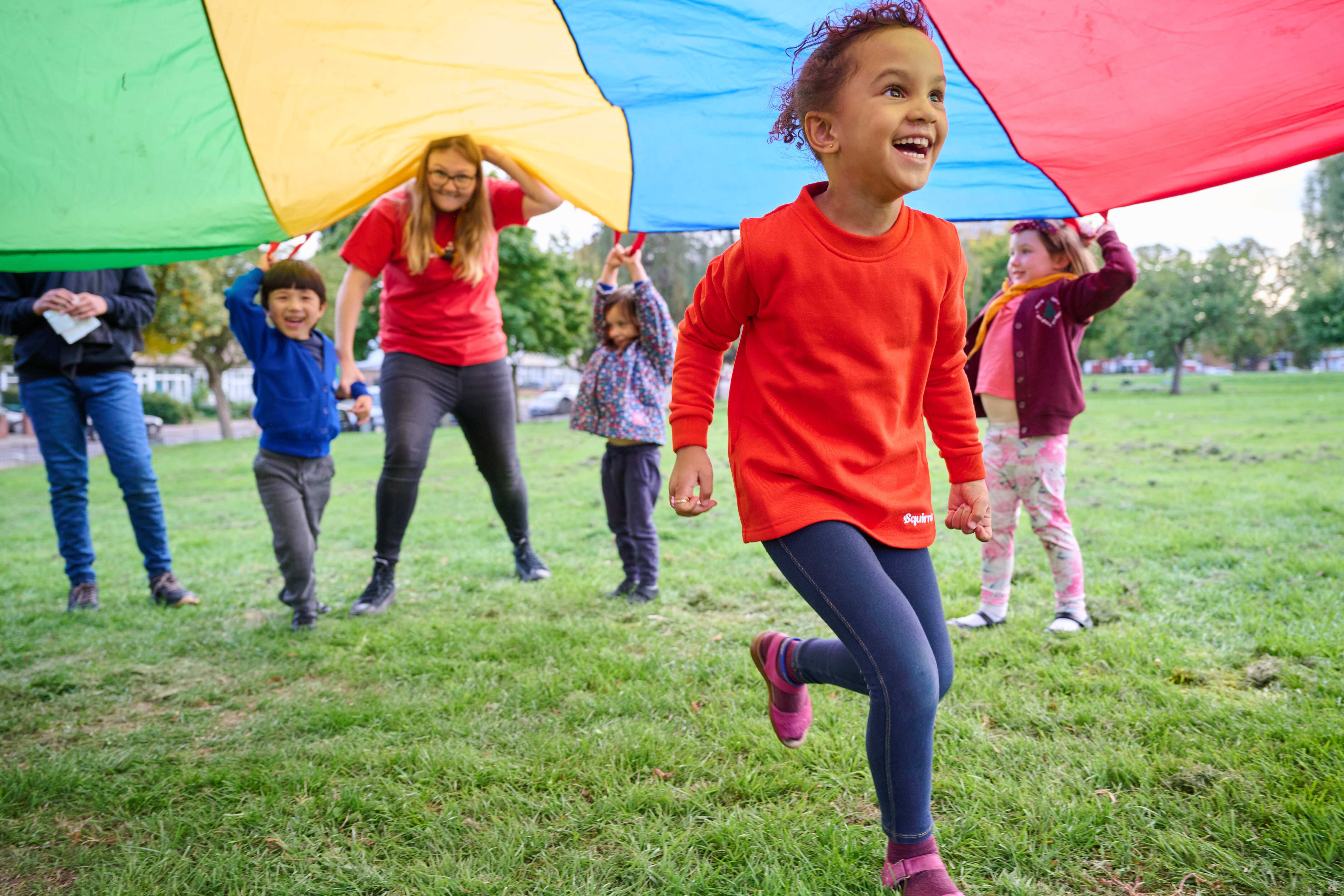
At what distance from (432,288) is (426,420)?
615 millimetres

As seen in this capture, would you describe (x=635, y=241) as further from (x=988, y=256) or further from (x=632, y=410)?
(x=988, y=256)

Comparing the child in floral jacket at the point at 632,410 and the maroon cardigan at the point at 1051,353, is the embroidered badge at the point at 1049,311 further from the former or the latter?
the child in floral jacket at the point at 632,410

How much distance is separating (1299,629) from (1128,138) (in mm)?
1964

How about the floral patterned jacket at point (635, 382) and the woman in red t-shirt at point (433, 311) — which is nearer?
the woman in red t-shirt at point (433, 311)

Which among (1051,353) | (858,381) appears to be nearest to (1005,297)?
(1051,353)

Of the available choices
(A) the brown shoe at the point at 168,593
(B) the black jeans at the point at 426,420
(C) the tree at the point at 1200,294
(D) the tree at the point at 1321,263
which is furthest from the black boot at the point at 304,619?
(D) the tree at the point at 1321,263

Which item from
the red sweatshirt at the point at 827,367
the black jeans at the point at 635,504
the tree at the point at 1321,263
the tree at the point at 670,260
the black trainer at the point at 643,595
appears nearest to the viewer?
the red sweatshirt at the point at 827,367

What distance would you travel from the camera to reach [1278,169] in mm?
2660

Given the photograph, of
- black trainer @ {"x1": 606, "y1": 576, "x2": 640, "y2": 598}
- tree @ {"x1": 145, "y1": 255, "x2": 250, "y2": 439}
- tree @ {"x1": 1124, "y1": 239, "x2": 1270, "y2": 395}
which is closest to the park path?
tree @ {"x1": 145, "y1": 255, "x2": 250, "y2": 439}

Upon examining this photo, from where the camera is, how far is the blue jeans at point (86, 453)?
4.44 meters

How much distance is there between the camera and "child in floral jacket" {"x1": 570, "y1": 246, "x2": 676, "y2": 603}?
4.57m

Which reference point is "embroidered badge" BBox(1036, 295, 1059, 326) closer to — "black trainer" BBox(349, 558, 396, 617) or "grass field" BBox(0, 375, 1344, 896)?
"grass field" BBox(0, 375, 1344, 896)

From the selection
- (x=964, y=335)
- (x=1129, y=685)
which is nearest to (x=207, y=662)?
(x=964, y=335)

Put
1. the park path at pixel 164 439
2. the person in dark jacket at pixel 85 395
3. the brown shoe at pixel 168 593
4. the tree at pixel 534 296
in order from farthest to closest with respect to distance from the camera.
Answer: the tree at pixel 534 296
the park path at pixel 164 439
the brown shoe at pixel 168 593
the person in dark jacket at pixel 85 395
